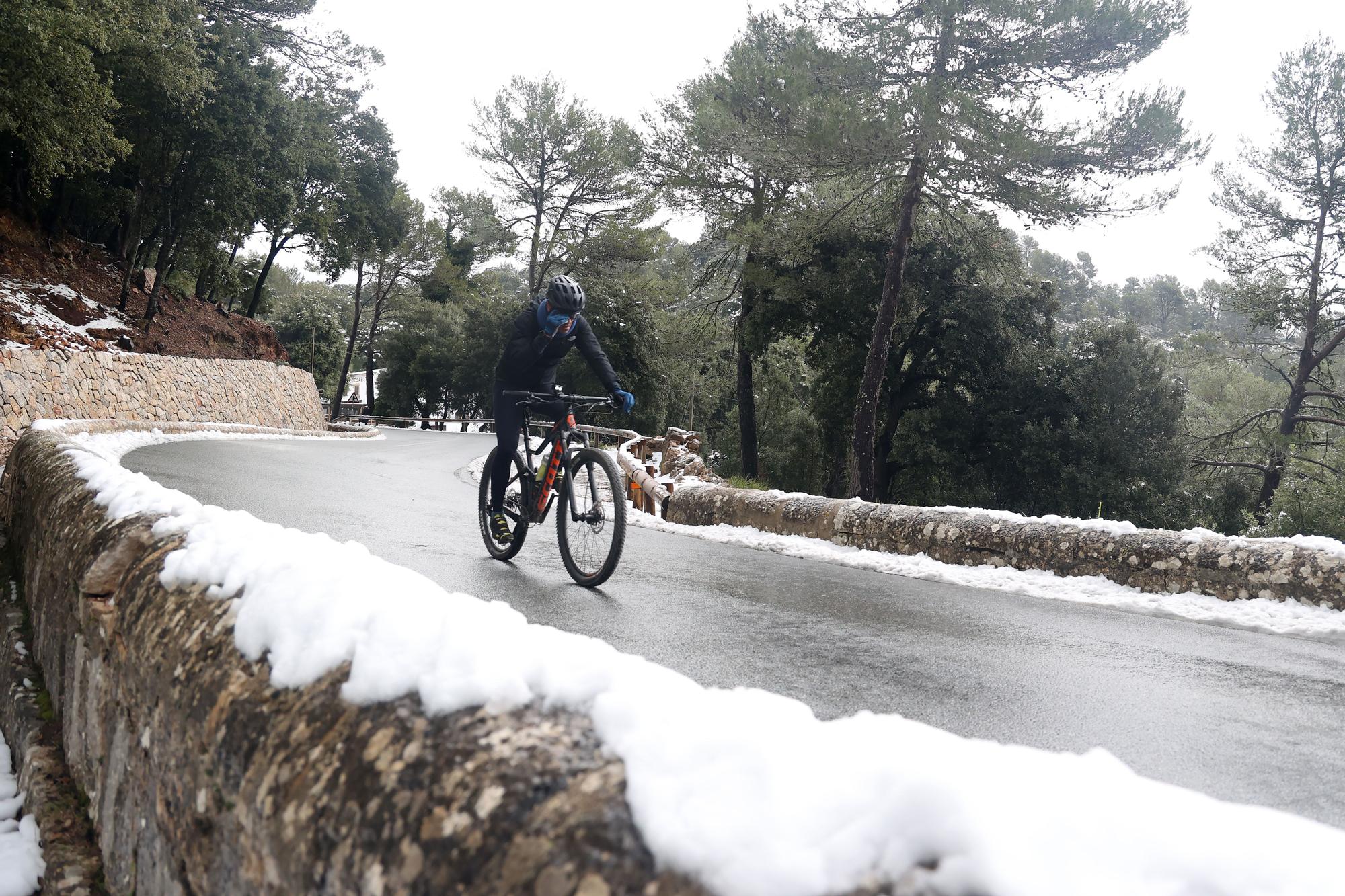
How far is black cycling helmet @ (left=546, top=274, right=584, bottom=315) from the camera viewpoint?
5.68 metres

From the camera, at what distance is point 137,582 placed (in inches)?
109

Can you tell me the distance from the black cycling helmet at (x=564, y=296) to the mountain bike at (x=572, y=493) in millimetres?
569

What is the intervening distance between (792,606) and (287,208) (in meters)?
30.0

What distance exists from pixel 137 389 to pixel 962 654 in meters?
23.1

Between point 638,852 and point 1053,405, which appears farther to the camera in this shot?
point 1053,405

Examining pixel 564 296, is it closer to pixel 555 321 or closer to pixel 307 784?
pixel 555 321

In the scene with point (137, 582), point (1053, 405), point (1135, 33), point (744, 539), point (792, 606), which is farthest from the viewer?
point (1053, 405)

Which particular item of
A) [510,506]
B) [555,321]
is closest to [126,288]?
[510,506]

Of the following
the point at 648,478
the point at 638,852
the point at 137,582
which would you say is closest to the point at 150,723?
the point at 137,582

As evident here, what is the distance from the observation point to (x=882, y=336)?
19484 mm

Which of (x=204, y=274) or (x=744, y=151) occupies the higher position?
(x=744, y=151)

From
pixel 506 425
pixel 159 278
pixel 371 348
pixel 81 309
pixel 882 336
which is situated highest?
pixel 371 348

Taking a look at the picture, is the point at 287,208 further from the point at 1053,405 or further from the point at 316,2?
the point at 1053,405

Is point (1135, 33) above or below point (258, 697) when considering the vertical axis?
above
